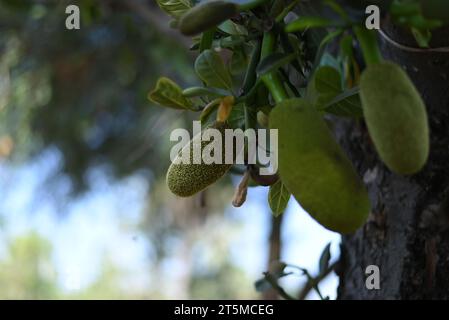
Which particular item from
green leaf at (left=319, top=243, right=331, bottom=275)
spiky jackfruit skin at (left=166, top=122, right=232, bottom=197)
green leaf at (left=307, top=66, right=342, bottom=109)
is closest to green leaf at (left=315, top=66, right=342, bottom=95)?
green leaf at (left=307, top=66, right=342, bottom=109)

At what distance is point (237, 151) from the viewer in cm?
56

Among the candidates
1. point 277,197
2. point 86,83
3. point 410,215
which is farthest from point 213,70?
point 86,83

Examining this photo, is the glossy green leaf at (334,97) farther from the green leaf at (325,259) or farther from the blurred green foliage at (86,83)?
the blurred green foliage at (86,83)

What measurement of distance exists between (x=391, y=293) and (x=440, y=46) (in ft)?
0.99

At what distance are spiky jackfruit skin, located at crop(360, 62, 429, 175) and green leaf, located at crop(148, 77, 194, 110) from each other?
20cm

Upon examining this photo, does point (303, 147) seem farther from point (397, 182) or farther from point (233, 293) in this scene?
point (233, 293)

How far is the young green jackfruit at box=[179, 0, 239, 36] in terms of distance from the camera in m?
0.44

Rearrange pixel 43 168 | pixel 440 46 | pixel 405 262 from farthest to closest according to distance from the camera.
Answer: pixel 43 168 → pixel 405 262 → pixel 440 46

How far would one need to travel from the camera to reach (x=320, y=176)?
40 cm

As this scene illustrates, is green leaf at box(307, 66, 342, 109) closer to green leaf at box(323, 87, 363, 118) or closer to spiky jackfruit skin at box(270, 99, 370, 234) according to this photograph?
green leaf at box(323, 87, 363, 118)

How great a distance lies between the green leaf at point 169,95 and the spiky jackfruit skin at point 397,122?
20 centimetres

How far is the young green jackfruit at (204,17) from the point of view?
44cm

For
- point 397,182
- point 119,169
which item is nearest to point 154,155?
point 119,169

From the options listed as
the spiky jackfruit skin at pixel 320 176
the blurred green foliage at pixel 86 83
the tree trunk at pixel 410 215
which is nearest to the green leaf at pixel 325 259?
the tree trunk at pixel 410 215
